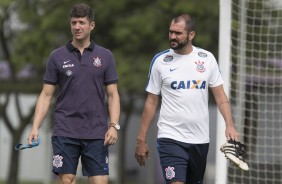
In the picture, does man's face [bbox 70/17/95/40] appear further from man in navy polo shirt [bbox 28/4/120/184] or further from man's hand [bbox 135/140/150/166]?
man's hand [bbox 135/140/150/166]

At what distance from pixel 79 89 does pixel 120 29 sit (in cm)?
1118

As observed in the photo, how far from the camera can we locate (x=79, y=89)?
821 cm

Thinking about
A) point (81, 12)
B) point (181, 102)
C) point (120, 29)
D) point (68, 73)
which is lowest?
point (181, 102)

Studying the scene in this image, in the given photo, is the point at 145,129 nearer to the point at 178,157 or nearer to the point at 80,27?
the point at 178,157

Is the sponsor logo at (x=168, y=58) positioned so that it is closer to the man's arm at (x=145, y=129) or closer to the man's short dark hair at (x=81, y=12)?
the man's arm at (x=145, y=129)

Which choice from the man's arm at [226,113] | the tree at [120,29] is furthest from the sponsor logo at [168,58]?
the tree at [120,29]

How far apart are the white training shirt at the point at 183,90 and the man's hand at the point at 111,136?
554 mm

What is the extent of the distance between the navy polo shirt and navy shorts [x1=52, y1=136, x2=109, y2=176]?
0.06 metres

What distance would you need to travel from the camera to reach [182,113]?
8461mm

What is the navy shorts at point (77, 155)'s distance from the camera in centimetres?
828

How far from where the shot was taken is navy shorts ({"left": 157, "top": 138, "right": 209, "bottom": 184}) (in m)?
8.45

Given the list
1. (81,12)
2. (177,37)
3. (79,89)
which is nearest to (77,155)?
(79,89)

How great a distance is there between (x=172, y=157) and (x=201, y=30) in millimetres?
10840

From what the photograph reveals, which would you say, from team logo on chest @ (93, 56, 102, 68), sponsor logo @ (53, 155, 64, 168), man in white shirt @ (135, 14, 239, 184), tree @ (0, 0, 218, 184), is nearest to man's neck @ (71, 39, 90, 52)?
team logo on chest @ (93, 56, 102, 68)
